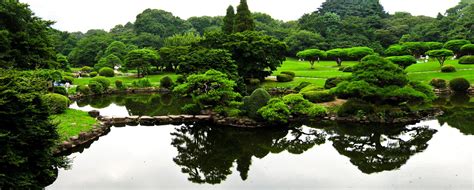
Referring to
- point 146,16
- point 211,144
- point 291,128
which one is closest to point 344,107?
point 291,128

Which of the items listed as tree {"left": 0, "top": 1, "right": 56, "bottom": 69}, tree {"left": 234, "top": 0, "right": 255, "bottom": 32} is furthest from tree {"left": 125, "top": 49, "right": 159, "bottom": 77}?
tree {"left": 0, "top": 1, "right": 56, "bottom": 69}

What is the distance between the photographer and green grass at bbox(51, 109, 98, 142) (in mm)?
17469

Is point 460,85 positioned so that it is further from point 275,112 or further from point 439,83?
point 275,112

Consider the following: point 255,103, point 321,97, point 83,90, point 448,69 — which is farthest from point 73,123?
point 448,69

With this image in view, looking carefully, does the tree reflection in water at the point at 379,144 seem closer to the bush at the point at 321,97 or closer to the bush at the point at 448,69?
the bush at the point at 321,97

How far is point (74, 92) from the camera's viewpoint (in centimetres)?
3591

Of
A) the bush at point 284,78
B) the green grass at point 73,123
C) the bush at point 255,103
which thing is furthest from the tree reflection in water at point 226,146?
the bush at point 284,78

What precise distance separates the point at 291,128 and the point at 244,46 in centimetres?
1577

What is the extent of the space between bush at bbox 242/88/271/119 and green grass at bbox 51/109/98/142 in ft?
26.5

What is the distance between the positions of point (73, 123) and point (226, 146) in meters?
8.16

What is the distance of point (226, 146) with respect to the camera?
54.8 ft

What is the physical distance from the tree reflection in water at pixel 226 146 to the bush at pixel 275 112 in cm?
60

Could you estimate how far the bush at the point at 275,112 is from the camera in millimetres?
19688

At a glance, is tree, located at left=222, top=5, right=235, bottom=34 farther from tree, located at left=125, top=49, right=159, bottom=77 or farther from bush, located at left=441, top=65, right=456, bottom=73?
bush, located at left=441, top=65, right=456, bottom=73
